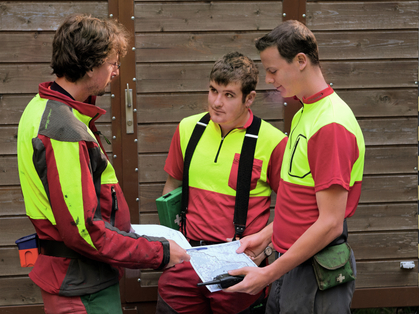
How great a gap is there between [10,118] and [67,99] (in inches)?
66.8

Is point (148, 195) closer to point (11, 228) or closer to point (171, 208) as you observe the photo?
point (171, 208)

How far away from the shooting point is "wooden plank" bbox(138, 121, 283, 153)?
316cm

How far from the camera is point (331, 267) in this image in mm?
1674

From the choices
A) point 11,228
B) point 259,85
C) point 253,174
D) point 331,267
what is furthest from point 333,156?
point 11,228

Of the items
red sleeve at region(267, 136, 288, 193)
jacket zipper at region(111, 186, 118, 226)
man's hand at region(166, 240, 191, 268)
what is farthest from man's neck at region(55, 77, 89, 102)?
red sleeve at region(267, 136, 288, 193)

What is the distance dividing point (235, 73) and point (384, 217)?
1895 mm

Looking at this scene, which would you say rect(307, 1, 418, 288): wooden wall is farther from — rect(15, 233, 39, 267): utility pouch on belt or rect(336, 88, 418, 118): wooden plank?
rect(15, 233, 39, 267): utility pouch on belt

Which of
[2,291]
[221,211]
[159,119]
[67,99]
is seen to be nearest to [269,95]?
[159,119]

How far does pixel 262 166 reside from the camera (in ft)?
7.91

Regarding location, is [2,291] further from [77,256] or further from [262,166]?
[262,166]

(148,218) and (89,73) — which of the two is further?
(148,218)

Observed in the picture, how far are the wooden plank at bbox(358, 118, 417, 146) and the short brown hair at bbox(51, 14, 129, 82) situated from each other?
235 centimetres

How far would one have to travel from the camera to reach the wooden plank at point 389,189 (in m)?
3.36

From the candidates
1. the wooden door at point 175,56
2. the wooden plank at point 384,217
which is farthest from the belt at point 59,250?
the wooden plank at point 384,217
